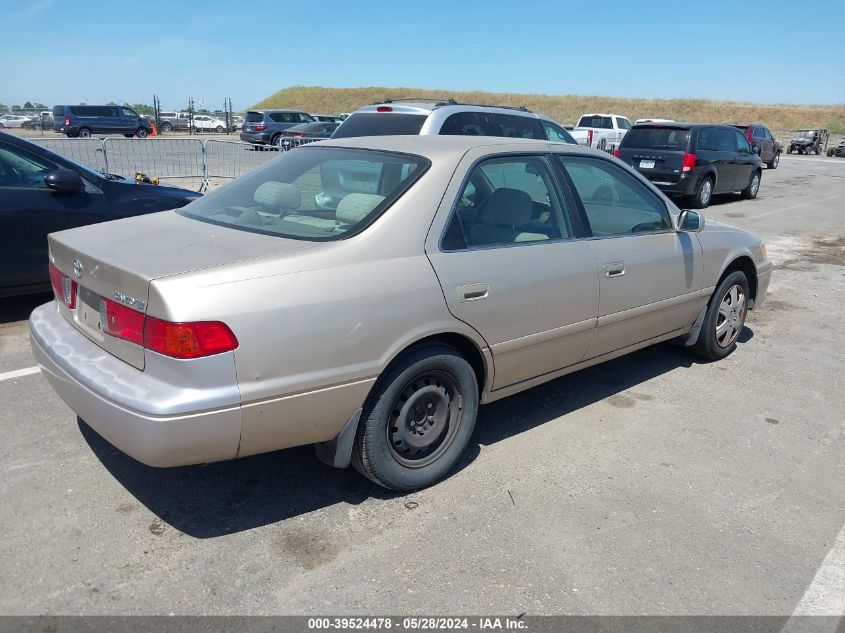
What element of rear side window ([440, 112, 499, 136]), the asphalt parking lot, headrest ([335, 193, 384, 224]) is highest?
rear side window ([440, 112, 499, 136])

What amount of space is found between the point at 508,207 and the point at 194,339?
1.89m

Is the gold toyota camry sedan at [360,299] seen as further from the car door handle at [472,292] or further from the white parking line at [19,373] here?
the white parking line at [19,373]

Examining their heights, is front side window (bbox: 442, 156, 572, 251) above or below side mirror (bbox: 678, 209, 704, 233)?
above

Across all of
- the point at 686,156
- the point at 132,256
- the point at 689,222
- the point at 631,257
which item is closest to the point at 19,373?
the point at 132,256

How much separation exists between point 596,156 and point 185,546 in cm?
317

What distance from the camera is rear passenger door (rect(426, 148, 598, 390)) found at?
3.38 m

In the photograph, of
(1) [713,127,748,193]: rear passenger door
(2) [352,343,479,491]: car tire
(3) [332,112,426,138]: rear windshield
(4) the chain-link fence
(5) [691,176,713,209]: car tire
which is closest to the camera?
(2) [352,343,479,491]: car tire

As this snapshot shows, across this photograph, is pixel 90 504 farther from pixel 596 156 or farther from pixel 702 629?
pixel 596 156

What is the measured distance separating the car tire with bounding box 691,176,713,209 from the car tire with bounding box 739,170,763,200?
2713mm

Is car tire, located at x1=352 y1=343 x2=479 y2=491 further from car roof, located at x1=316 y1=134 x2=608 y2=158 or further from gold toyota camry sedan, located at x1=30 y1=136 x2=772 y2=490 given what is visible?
car roof, located at x1=316 y1=134 x2=608 y2=158

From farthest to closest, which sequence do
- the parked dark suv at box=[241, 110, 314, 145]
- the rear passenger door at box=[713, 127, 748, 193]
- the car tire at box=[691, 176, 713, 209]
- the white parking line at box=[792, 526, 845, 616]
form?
the parked dark suv at box=[241, 110, 314, 145]
the rear passenger door at box=[713, 127, 748, 193]
the car tire at box=[691, 176, 713, 209]
the white parking line at box=[792, 526, 845, 616]

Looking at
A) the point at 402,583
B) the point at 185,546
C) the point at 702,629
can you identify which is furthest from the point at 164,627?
the point at 702,629

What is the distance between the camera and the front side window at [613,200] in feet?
13.7

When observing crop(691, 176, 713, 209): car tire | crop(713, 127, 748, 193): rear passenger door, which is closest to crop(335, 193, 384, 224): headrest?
crop(691, 176, 713, 209): car tire
